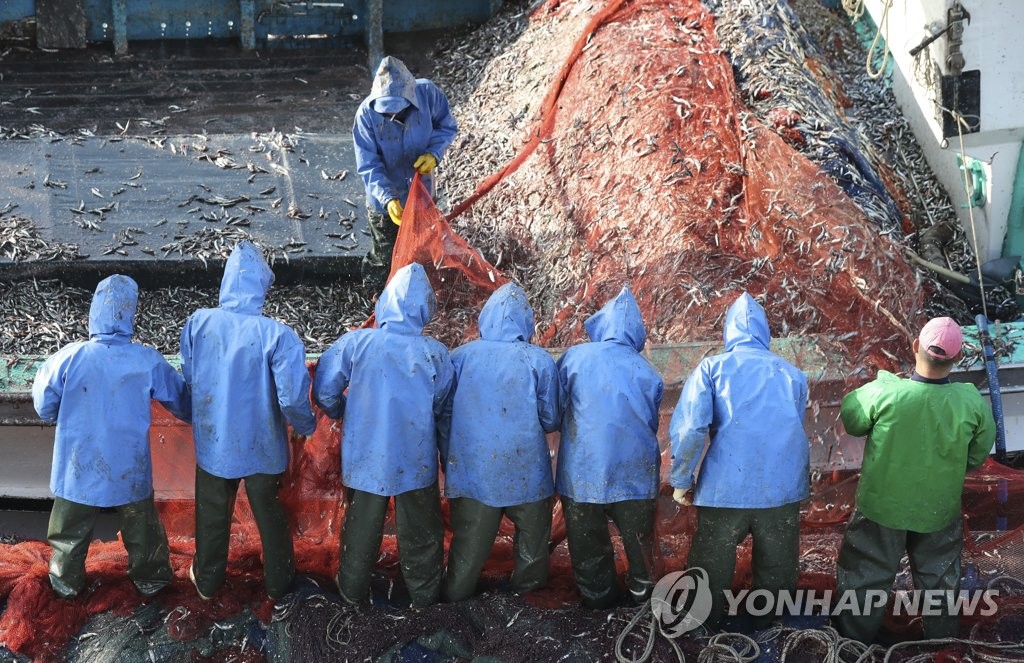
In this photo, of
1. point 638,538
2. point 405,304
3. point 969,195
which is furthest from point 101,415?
point 969,195

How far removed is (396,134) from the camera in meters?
6.97

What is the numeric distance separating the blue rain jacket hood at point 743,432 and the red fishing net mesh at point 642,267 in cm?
46

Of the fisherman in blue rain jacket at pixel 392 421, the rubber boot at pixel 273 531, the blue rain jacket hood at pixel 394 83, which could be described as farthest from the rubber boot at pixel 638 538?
the blue rain jacket hood at pixel 394 83

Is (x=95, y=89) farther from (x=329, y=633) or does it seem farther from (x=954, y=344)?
(x=954, y=344)

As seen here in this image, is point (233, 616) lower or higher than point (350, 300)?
lower

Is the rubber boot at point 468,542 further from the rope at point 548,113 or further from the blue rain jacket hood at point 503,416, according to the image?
the rope at point 548,113

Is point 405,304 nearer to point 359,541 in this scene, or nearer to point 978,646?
point 359,541

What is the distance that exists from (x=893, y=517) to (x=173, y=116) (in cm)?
607

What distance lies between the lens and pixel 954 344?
16.3 ft

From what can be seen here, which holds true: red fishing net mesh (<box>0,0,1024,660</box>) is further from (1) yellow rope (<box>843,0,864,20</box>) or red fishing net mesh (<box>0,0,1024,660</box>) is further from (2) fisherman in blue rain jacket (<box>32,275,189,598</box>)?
(1) yellow rope (<box>843,0,864,20</box>)

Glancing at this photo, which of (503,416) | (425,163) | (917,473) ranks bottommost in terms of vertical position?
(917,473)

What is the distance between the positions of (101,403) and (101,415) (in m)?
0.05

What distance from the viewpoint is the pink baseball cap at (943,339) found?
4965mm

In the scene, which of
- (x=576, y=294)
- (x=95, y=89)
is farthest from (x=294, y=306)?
(x=95, y=89)
